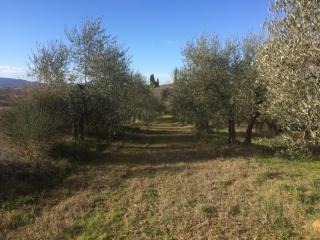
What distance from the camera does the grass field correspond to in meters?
8.96

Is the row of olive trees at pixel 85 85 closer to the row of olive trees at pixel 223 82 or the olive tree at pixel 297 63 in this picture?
the row of olive trees at pixel 223 82

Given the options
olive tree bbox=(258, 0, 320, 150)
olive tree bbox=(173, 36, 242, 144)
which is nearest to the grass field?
olive tree bbox=(258, 0, 320, 150)

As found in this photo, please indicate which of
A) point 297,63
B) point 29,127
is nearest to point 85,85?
point 29,127

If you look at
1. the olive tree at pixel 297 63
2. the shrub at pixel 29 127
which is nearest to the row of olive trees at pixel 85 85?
the shrub at pixel 29 127

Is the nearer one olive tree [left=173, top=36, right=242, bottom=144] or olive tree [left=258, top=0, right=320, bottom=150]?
olive tree [left=258, top=0, right=320, bottom=150]

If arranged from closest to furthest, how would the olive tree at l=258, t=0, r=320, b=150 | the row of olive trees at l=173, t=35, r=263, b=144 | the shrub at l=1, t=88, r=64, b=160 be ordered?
the olive tree at l=258, t=0, r=320, b=150, the shrub at l=1, t=88, r=64, b=160, the row of olive trees at l=173, t=35, r=263, b=144

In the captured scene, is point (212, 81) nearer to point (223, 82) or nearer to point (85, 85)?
point (223, 82)

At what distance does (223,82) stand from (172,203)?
14.3m

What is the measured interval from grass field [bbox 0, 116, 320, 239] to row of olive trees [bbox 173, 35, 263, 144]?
5.67 m

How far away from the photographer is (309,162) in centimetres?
1953

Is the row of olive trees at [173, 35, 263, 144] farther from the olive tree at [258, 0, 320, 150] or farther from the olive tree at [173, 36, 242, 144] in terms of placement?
the olive tree at [258, 0, 320, 150]

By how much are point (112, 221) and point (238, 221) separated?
3.67m

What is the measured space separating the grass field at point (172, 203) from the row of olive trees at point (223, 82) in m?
5.67

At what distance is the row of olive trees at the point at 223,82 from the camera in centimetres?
2216
